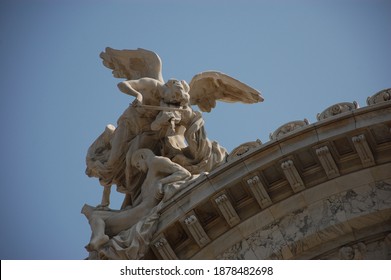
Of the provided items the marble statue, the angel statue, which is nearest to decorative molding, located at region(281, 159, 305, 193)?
the marble statue

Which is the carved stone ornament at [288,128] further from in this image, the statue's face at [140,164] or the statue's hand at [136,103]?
the statue's hand at [136,103]

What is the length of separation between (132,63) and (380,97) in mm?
5766

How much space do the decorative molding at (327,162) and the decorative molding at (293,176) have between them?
418 mm

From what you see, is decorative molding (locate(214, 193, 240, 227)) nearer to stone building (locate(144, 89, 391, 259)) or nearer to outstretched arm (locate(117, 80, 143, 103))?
stone building (locate(144, 89, 391, 259))

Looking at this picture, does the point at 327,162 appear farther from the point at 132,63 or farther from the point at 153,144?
the point at 132,63

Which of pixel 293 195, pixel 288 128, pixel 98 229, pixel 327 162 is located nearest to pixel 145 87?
pixel 98 229

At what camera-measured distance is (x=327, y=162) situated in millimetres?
22516

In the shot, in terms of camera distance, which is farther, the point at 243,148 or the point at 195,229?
the point at 243,148

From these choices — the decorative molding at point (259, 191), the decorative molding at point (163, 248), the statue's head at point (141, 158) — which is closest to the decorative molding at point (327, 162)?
the decorative molding at point (259, 191)

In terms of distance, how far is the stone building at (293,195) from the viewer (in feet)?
72.3

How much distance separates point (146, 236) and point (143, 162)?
83.5 inches

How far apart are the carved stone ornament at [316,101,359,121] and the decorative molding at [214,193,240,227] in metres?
1.90

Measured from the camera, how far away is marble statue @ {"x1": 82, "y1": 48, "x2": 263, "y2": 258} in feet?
77.1

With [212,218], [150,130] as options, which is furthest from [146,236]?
[150,130]
